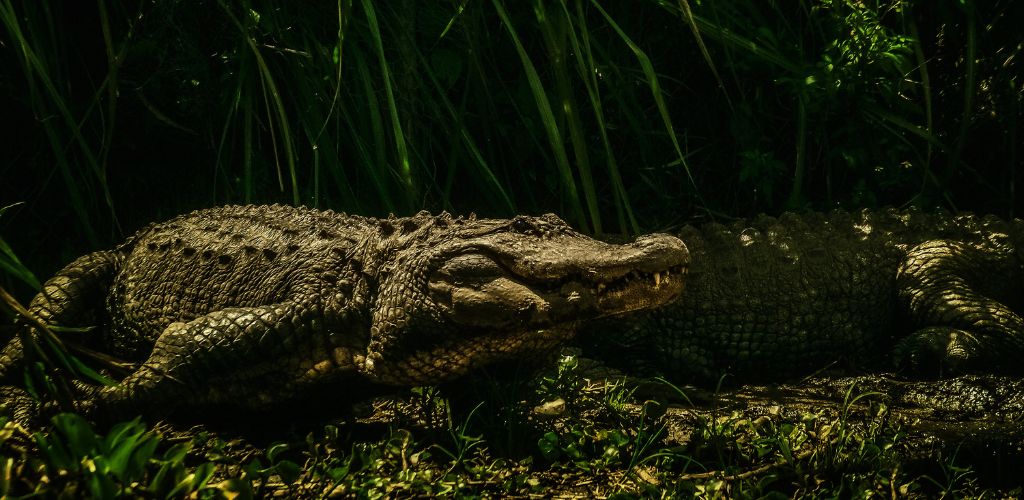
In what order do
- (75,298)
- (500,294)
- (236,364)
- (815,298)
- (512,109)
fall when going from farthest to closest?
(512,109), (815,298), (75,298), (236,364), (500,294)

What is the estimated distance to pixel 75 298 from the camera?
3.79m

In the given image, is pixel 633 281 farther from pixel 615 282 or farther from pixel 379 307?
pixel 379 307

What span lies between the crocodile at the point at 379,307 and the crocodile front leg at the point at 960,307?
180 cm

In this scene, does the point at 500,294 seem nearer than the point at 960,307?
Yes

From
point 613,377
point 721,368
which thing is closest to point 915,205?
point 721,368

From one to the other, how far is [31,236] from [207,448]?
110 inches

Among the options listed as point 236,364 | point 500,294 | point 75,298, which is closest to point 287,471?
point 236,364

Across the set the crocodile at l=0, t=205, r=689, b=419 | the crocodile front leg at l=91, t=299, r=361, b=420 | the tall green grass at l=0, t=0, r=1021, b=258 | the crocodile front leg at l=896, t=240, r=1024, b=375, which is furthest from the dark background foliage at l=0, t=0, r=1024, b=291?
the crocodile front leg at l=91, t=299, r=361, b=420

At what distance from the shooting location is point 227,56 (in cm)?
479

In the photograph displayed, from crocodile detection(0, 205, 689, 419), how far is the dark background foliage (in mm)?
997

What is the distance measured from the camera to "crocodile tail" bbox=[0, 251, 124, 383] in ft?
11.8

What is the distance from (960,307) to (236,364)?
3445 millimetres

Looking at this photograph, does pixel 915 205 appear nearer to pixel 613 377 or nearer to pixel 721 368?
pixel 721 368

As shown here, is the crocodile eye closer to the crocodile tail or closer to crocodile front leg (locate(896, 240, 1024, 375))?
the crocodile tail
